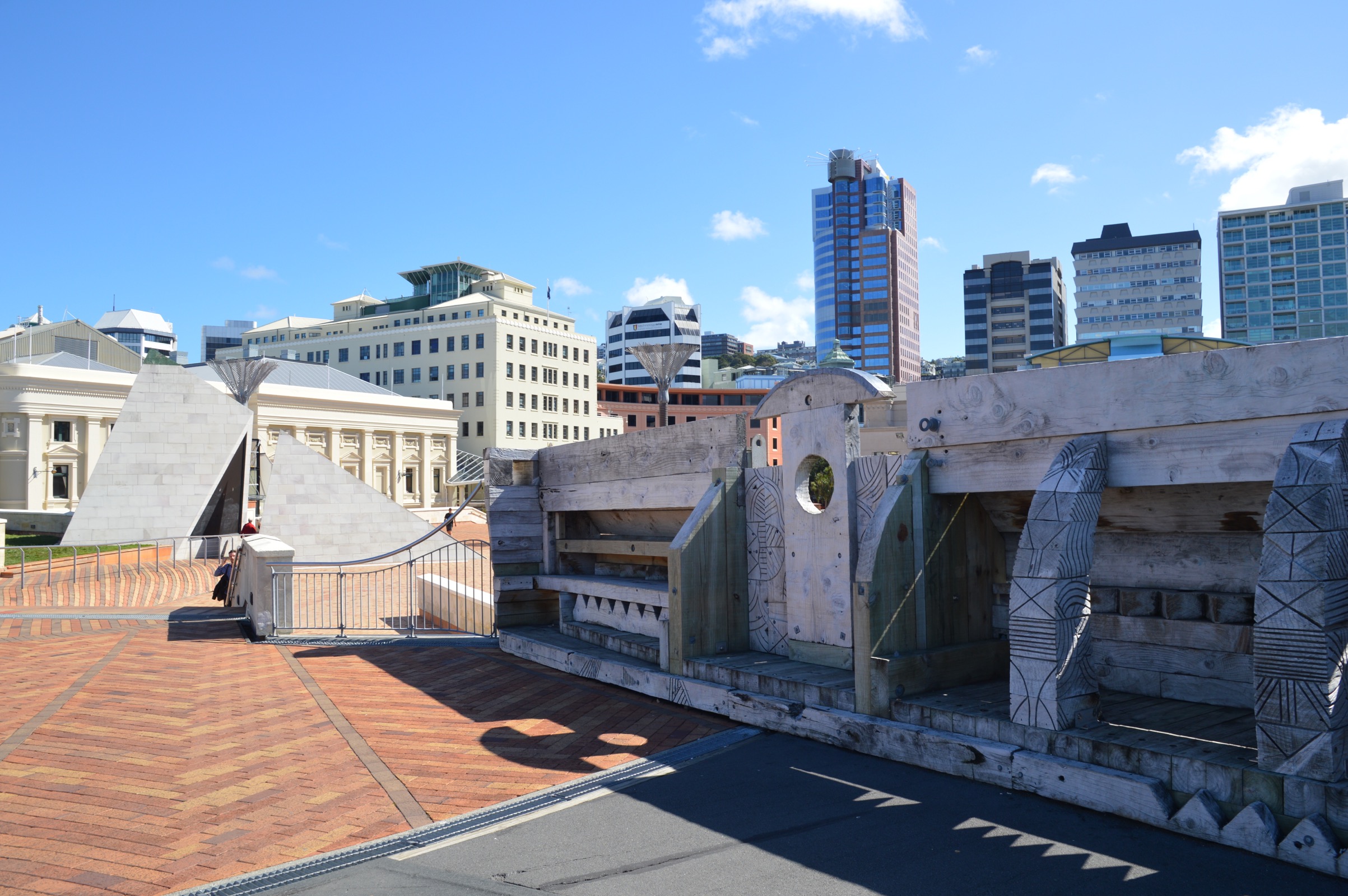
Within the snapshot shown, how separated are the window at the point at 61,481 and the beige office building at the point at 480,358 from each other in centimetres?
2904

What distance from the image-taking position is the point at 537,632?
9117mm

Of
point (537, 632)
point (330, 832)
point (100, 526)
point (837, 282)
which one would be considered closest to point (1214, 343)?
point (537, 632)

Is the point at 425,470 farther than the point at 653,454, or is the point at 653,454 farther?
the point at 425,470

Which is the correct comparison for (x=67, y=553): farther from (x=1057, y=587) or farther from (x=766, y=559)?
(x=1057, y=587)

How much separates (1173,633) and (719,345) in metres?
163

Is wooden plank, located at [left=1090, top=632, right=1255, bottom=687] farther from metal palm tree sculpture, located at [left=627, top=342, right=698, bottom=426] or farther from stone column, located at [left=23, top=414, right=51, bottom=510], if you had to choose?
stone column, located at [left=23, top=414, right=51, bottom=510]

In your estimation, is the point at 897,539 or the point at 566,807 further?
the point at 897,539

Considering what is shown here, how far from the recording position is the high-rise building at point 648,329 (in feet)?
381

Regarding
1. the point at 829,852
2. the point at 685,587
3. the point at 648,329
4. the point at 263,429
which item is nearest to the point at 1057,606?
the point at 829,852

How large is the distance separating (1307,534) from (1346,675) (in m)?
0.56

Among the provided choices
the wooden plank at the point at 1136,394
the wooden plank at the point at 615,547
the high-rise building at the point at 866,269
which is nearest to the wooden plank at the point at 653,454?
the wooden plank at the point at 615,547

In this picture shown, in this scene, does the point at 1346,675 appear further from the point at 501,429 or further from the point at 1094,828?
the point at 501,429

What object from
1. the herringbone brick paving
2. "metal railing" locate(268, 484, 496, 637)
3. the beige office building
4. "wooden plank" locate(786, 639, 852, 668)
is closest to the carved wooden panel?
"wooden plank" locate(786, 639, 852, 668)

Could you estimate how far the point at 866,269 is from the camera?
463 ft
